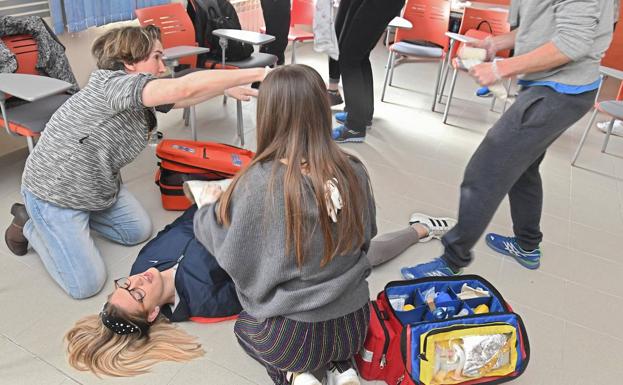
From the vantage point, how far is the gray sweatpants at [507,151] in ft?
5.42

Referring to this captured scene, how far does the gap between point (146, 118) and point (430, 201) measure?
1.55 metres

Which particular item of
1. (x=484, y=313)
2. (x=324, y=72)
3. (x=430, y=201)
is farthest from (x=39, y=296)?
(x=324, y=72)

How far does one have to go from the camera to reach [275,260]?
121 cm

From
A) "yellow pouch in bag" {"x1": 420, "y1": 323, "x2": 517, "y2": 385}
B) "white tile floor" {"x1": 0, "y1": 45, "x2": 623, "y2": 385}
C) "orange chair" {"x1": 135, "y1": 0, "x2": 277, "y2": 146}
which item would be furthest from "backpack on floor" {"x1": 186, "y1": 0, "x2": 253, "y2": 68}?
"yellow pouch in bag" {"x1": 420, "y1": 323, "x2": 517, "y2": 385}

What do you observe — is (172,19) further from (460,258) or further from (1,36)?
(460,258)

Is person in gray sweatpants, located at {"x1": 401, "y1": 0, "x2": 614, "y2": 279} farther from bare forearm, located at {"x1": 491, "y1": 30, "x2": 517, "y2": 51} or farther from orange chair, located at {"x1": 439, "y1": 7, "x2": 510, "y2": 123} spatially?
orange chair, located at {"x1": 439, "y1": 7, "x2": 510, "y2": 123}

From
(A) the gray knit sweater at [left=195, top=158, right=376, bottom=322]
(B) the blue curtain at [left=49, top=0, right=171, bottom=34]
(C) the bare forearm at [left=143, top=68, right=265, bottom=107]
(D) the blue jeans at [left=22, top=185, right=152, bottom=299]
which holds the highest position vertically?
(B) the blue curtain at [left=49, top=0, right=171, bottom=34]

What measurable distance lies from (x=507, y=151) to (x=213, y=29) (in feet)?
7.47

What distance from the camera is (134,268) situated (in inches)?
72.5

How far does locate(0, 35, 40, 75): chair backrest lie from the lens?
238 cm

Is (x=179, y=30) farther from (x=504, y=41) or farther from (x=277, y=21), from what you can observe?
(x=504, y=41)

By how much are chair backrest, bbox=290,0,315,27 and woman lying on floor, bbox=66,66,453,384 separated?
338cm

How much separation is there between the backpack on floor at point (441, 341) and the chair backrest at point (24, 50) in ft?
6.86

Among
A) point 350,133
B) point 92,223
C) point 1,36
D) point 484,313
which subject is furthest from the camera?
point 350,133
